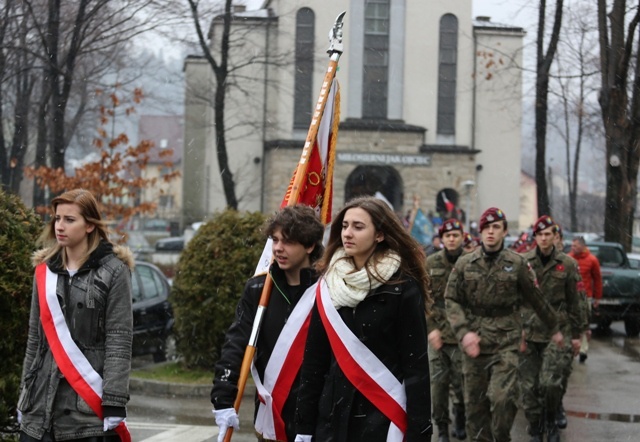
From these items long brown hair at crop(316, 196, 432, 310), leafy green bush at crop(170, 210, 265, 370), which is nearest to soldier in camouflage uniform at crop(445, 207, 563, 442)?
long brown hair at crop(316, 196, 432, 310)

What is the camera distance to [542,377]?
33.4 feet

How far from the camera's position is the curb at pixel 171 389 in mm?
12062

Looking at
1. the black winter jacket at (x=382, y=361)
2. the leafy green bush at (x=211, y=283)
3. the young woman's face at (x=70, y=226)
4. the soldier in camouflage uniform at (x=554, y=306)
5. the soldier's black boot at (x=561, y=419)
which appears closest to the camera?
the black winter jacket at (x=382, y=361)

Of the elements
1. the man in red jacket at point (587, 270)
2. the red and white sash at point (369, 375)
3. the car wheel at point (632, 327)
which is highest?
the red and white sash at point (369, 375)

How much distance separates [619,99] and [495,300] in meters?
12.5

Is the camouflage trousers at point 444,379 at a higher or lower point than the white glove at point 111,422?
lower

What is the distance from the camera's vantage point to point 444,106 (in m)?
46.4

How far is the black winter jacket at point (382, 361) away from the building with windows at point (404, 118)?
37972mm

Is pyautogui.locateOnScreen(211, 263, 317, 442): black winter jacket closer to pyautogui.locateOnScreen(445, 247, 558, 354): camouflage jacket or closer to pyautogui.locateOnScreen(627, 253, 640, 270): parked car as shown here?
pyautogui.locateOnScreen(445, 247, 558, 354): camouflage jacket

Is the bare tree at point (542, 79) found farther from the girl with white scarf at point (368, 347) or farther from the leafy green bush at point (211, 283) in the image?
the girl with white scarf at point (368, 347)

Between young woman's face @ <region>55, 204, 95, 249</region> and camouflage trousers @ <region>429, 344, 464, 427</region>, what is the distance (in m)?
4.97

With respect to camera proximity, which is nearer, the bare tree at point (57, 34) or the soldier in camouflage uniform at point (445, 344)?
the soldier in camouflage uniform at point (445, 344)

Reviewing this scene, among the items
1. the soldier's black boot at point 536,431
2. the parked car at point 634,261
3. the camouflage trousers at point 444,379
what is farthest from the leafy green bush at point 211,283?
the parked car at point 634,261

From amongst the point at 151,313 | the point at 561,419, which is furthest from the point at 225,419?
the point at 151,313
